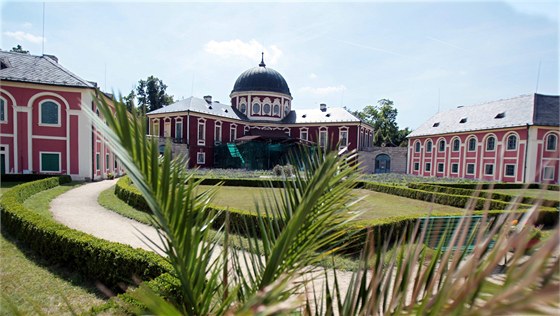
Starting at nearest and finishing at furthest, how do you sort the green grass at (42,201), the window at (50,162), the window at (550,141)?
the green grass at (42,201)
the window at (50,162)
the window at (550,141)

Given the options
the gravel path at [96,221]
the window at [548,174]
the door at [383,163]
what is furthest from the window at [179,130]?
the window at [548,174]

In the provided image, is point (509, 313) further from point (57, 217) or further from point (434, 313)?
point (57, 217)

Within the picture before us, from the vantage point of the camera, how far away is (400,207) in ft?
Answer: 42.5

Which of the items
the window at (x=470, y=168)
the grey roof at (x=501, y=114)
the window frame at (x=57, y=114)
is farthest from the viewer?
the window at (x=470, y=168)

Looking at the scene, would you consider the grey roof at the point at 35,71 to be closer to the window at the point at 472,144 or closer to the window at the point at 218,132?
the window at the point at 218,132

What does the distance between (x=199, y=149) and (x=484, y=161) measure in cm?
2848

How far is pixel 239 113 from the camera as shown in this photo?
134 ft

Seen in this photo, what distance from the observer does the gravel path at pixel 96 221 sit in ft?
25.9

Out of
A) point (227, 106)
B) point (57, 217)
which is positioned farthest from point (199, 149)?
point (57, 217)

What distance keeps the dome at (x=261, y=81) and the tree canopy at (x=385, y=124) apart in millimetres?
21141

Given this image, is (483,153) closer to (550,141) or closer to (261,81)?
(550,141)

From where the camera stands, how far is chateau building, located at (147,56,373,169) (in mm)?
33875

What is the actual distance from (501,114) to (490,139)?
108 inches

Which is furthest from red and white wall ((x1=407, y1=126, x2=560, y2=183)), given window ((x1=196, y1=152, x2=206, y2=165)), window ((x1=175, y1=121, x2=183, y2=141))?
window ((x1=175, y1=121, x2=183, y2=141))
